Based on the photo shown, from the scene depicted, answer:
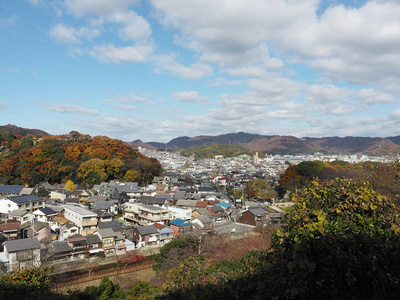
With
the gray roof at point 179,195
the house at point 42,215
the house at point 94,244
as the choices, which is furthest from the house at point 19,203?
the gray roof at point 179,195

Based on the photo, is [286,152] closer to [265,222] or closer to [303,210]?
[265,222]

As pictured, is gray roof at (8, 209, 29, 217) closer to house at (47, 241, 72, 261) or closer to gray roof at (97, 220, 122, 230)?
house at (47, 241, 72, 261)

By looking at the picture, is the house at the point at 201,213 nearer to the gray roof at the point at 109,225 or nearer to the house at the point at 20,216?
the gray roof at the point at 109,225

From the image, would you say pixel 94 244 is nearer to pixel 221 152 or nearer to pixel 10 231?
pixel 10 231

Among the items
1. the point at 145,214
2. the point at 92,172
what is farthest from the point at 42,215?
the point at 92,172

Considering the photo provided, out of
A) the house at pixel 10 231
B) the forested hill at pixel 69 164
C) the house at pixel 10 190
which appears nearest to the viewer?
the house at pixel 10 231

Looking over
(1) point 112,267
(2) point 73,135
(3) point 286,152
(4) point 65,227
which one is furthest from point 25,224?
(3) point 286,152

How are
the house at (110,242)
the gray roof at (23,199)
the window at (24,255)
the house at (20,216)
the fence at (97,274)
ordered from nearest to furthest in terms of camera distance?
the fence at (97,274) → the window at (24,255) → the house at (110,242) → the house at (20,216) → the gray roof at (23,199)

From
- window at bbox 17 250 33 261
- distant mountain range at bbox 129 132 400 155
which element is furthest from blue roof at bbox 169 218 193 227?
distant mountain range at bbox 129 132 400 155
